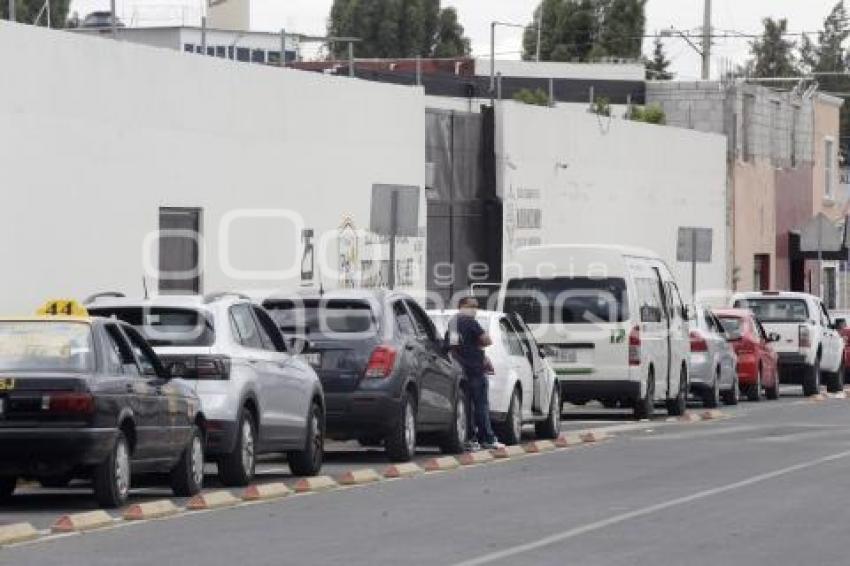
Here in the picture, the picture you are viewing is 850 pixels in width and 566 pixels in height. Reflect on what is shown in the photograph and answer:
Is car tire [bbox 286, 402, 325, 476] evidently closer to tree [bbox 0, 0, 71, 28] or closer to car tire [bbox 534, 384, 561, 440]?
car tire [bbox 534, 384, 561, 440]

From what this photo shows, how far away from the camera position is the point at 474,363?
2611 centimetres

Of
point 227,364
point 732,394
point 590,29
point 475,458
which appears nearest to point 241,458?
point 227,364

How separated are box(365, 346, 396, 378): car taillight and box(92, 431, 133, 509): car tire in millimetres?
5644

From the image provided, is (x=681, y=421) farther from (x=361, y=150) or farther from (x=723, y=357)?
(x=361, y=150)

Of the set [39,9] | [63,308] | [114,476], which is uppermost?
[39,9]

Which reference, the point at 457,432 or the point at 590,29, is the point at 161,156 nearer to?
the point at 457,432

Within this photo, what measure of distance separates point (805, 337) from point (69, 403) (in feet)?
95.8

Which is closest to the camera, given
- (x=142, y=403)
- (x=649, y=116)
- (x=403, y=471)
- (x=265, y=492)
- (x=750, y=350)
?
(x=142, y=403)

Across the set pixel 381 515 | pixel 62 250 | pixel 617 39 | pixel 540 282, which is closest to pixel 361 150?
pixel 540 282

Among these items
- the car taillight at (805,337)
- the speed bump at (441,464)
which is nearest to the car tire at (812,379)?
the car taillight at (805,337)

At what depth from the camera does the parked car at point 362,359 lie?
931 inches

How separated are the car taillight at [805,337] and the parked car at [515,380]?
15.9 meters

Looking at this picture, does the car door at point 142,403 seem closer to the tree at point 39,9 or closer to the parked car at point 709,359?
the parked car at point 709,359

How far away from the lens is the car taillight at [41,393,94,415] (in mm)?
17438
